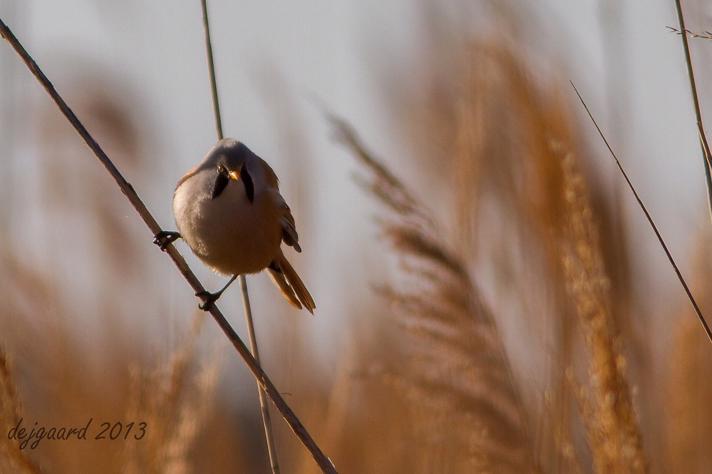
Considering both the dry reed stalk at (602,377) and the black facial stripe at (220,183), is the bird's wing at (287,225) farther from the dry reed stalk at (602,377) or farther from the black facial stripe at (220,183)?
the dry reed stalk at (602,377)

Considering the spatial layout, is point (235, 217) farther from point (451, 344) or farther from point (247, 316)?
point (451, 344)

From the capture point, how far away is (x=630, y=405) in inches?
59.7

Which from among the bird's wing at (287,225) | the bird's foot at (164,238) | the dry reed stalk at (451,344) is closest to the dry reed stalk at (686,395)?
the dry reed stalk at (451,344)

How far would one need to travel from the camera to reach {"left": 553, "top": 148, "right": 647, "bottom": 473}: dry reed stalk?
1.50m

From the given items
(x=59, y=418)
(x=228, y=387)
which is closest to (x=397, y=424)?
(x=59, y=418)

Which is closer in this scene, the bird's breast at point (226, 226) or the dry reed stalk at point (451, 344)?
the dry reed stalk at point (451, 344)

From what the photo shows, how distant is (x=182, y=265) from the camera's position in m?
2.00

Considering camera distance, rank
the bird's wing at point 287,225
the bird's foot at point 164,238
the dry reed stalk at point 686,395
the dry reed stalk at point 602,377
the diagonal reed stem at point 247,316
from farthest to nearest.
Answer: the bird's wing at point 287,225 < the dry reed stalk at point 686,395 < the bird's foot at point 164,238 < the diagonal reed stem at point 247,316 < the dry reed stalk at point 602,377

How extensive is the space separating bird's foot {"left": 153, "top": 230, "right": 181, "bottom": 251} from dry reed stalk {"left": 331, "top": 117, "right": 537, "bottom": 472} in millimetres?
450

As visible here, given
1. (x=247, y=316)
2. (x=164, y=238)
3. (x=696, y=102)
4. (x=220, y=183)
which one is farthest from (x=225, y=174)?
(x=696, y=102)

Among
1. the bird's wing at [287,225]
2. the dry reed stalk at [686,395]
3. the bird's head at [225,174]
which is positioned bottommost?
the dry reed stalk at [686,395]

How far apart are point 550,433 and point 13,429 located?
1.02m

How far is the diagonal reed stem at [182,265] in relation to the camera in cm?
176

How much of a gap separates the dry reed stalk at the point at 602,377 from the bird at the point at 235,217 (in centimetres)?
124
